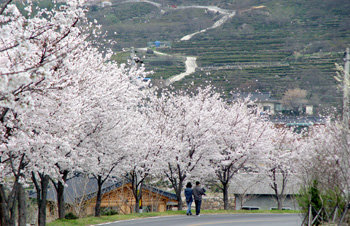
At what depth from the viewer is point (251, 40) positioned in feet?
335

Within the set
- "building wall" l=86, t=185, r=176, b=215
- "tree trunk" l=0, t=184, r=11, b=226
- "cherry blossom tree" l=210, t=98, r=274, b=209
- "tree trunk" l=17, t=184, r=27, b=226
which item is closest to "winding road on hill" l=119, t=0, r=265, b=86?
"building wall" l=86, t=185, r=176, b=215

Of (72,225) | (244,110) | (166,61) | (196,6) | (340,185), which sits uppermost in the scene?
(196,6)

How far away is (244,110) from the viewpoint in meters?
35.5

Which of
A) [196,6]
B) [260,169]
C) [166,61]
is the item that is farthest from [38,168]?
[196,6]

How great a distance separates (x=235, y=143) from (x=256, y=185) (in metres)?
12.1

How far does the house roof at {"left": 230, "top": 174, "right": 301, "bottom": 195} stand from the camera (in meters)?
37.2

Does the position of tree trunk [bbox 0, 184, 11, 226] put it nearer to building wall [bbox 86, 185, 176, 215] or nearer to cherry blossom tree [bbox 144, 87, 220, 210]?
cherry blossom tree [bbox 144, 87, 220, 210]

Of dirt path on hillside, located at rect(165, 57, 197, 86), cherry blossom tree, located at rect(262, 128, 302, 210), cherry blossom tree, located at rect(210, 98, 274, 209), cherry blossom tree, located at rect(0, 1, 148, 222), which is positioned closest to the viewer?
cherry blossom tree, located at rect(0, 1, 148, 222)

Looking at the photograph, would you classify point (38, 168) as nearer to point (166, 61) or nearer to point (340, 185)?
point (340, 185)

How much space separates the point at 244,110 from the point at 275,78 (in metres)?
44.7

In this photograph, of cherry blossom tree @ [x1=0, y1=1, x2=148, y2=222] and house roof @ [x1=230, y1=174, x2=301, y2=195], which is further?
house roof @ [x1=230, y1=174, x2=301, y2=195]

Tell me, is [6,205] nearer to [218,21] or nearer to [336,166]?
[336,166]

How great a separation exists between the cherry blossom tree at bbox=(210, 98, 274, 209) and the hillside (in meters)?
34.0

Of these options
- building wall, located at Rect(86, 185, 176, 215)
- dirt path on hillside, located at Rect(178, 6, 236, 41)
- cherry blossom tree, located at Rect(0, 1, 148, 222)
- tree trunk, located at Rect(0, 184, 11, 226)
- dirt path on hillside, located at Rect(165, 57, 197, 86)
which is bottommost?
building wall, located at Rect(86, 185, 176, 215)
